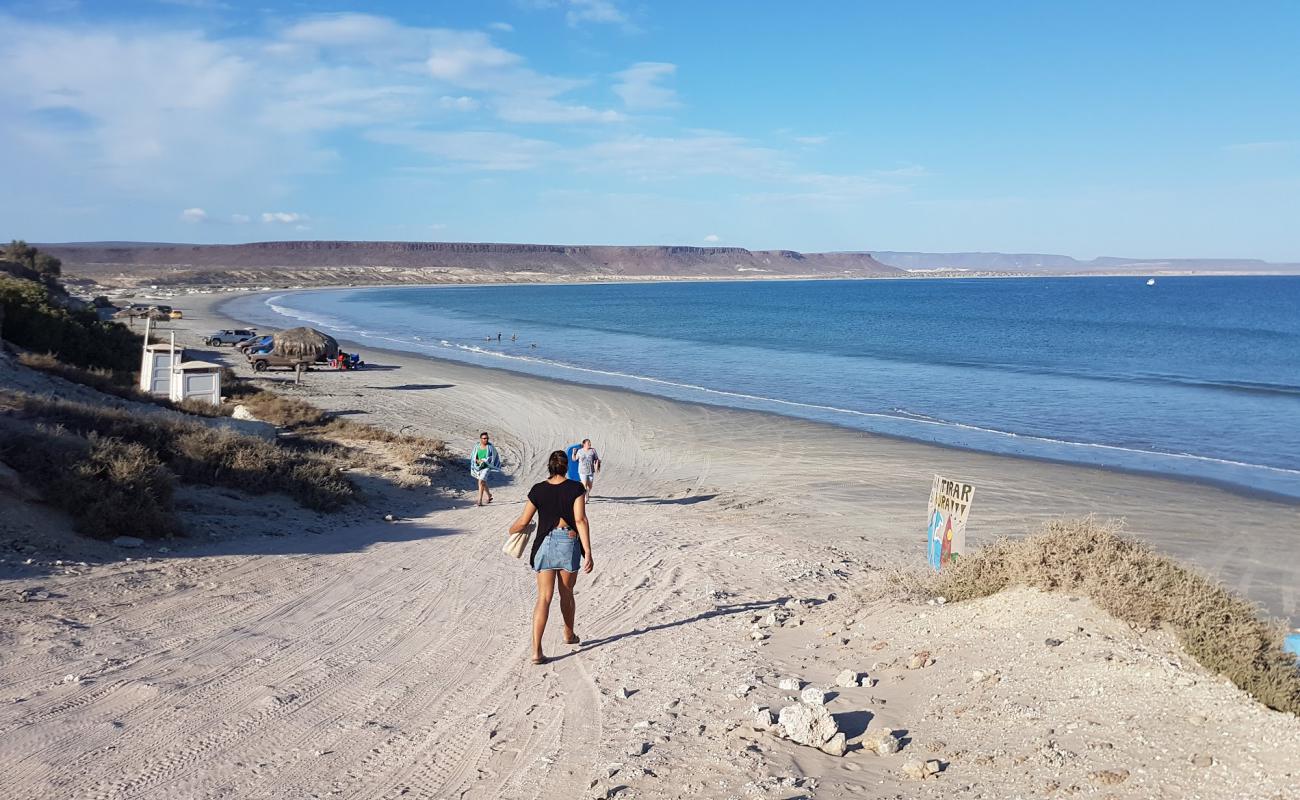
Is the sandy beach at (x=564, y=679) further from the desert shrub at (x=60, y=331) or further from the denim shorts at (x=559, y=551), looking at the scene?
the desert shrub at (x=60, y=331)

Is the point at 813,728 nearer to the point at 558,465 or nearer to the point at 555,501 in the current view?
the point at 555,501

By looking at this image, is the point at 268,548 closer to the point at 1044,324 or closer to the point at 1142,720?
the point at 1142,720

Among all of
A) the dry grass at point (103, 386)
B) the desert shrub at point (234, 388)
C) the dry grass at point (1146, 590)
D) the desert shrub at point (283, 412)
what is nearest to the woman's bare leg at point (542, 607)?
the dry grass at point (1146, 590)

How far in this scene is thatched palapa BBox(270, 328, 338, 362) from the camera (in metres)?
31.0

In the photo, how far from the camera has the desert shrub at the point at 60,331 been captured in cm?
1964

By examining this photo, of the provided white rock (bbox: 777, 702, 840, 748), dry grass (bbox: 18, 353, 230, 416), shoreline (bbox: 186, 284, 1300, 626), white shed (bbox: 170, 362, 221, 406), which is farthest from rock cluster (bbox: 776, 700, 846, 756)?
white shed (bbox: 170, 362, 221, 406)

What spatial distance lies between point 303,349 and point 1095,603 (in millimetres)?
29239

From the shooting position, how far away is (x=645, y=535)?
1187cm

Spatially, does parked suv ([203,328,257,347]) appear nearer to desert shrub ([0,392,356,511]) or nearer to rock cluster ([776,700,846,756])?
desert shrub ([0,392,356,511])

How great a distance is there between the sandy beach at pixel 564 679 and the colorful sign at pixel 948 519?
1079mm

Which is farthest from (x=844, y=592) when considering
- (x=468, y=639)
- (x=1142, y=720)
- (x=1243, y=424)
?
(x=1243, y=424)

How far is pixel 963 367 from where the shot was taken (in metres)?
39.7

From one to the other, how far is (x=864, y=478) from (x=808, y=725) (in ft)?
42.6

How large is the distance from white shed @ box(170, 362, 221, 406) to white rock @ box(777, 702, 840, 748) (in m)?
15.3
